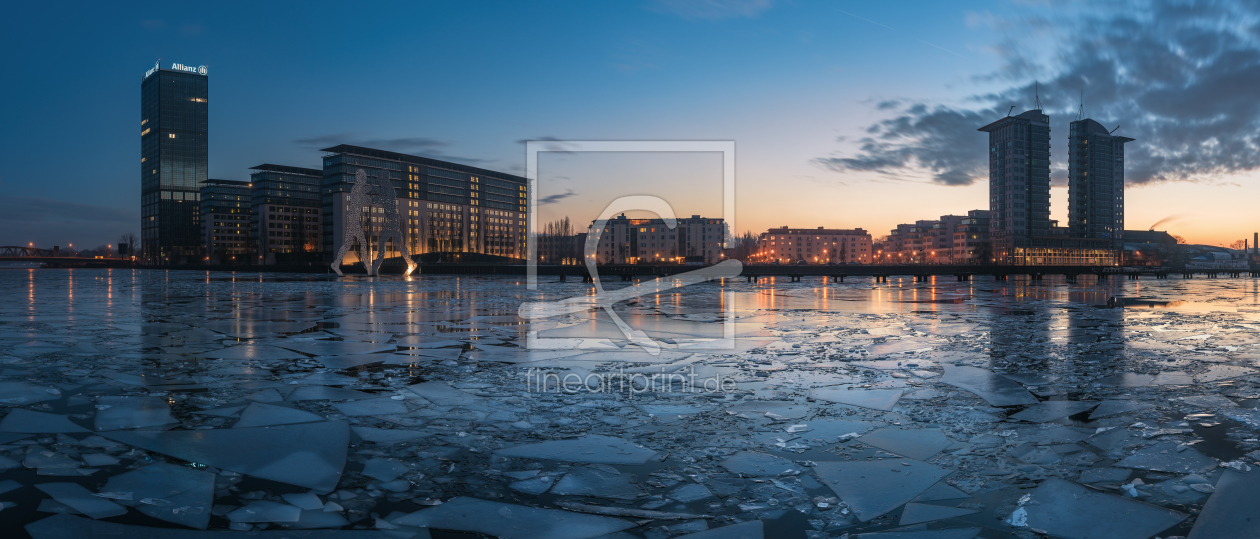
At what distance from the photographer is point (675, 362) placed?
9188 millimetres

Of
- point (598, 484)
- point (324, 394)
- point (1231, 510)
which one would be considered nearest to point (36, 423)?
point (324, 394)

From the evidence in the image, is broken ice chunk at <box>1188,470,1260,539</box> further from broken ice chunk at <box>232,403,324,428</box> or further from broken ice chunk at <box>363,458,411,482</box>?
broken ice chunk at <box>232,403,324,428</box>

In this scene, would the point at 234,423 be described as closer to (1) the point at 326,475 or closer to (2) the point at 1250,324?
(1) the point at 326,475

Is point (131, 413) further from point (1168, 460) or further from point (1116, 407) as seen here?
point (1116, 407)

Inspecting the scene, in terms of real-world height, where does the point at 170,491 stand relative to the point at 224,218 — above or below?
below

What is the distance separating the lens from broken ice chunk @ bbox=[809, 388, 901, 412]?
21.1 feet

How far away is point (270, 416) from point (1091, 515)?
20.3ft

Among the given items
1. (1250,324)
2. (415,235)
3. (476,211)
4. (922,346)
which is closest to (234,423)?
A: (922,346)

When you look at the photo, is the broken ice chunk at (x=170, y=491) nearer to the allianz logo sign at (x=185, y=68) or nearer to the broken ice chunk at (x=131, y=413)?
the broken ice chunk at (x=131, y=413)

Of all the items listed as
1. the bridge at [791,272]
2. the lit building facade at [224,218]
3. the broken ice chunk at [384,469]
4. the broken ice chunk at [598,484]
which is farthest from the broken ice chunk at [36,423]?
the lit building facade at [224,218]

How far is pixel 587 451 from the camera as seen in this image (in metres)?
4.87

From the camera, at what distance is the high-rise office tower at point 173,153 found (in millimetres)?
182750

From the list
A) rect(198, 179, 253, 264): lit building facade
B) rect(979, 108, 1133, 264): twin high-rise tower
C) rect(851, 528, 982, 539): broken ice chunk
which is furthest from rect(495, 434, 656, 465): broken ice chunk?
rect(198, 179, 253, 264): lit building facade

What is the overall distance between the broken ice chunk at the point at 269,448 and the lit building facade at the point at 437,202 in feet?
375
